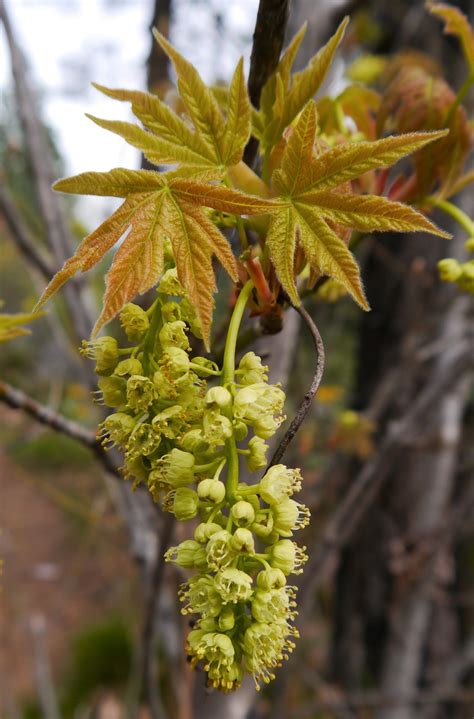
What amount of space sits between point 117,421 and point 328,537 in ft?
4.71

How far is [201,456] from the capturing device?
0.57 meters

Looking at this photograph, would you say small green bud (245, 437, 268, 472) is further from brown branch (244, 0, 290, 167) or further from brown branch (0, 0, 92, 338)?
brown branch (0, 0, 92, 338)

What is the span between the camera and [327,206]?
2.00 ft

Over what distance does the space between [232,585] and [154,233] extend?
0.36 meters

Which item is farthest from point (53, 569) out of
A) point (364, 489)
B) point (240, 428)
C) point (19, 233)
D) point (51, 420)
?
point (240, 428)

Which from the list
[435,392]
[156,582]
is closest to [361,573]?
[435,392]

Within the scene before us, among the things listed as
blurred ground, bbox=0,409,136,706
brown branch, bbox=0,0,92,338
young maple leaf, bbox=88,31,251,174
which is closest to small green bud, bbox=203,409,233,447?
young maple leaf, bbox=88,31,251,174

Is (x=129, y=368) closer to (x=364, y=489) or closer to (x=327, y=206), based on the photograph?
(x=327, y=206)

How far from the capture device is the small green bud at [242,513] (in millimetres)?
543

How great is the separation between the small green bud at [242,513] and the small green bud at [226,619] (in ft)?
0.28

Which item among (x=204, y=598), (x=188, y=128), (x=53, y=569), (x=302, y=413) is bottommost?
(x=53, y=569)

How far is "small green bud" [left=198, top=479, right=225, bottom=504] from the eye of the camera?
54cm

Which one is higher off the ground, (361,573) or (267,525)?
(267,525)

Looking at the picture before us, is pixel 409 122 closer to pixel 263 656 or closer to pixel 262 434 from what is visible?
pixel 262 434
